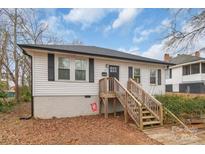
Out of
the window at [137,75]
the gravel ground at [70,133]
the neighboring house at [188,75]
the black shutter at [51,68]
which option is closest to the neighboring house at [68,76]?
the black shutter at [51,68]

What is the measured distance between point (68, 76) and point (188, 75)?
794 inches

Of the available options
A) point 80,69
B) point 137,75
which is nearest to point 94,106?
point 80,69

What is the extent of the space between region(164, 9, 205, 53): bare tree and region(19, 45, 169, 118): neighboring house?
315 centimetres

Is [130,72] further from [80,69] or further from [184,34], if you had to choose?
[184,34]

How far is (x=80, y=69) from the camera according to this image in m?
10.8

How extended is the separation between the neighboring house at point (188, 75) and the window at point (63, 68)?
15582 mm

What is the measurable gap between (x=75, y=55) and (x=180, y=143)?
6.76m

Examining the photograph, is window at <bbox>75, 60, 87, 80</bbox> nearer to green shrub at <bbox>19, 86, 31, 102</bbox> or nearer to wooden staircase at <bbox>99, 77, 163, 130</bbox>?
wooden staircase at <bbox>99, 77, 163, 130</bbox>

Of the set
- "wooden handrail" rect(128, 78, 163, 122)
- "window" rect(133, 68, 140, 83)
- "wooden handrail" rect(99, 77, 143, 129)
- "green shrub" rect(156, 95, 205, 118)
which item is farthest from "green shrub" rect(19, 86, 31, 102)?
"green shrub" rect(156, 95, 205, 118)

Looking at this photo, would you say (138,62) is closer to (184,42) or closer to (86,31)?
(184,42)
